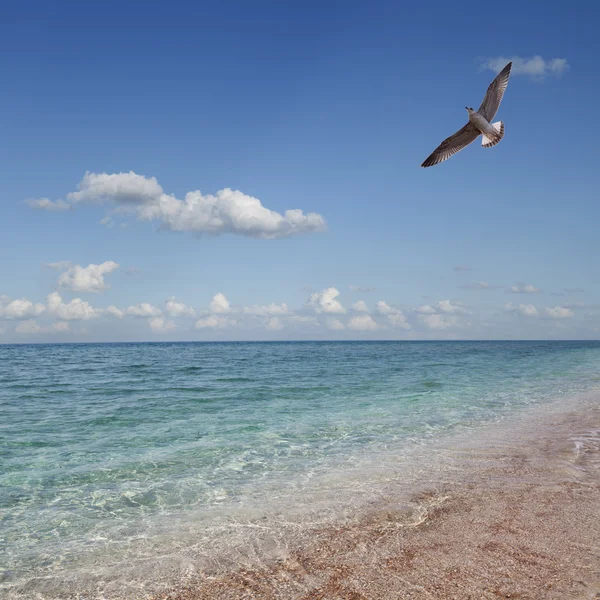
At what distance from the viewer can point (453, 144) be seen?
1302 centimetres

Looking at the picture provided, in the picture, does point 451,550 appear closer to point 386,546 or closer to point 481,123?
point 386,546

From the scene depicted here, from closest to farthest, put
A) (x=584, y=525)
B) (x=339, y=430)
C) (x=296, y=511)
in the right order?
1. (x=584, y=525)
2. (x=296, y=511)
3. (x=339, y=430)

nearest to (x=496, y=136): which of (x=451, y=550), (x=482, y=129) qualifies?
(x=482, y=129)

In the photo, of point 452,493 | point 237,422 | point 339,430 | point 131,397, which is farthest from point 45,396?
point 452,493

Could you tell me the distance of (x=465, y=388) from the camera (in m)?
23.5

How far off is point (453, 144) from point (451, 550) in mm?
10466

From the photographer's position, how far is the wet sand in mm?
4883

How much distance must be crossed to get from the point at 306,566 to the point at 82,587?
2.43 m

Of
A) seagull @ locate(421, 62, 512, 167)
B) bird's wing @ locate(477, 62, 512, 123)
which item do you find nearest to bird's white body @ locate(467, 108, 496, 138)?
seagull @ locate(421, 62, 512, 167)

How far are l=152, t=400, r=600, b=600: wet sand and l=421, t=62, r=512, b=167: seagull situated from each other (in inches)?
315

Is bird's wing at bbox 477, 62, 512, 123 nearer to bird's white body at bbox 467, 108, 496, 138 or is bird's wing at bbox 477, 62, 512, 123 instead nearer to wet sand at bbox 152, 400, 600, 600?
bird's white body at bbox 467, 108, 496, 138

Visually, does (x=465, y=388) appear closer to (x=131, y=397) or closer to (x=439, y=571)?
(x=131, y=397)

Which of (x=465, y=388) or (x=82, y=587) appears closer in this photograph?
(x=82, y=587)

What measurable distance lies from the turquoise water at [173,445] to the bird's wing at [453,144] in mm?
7353
